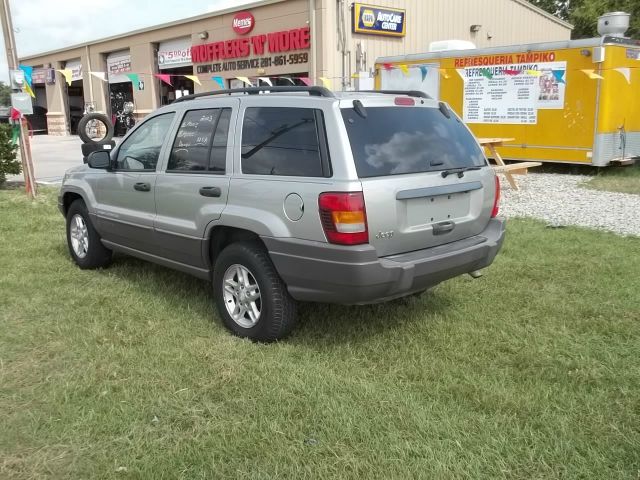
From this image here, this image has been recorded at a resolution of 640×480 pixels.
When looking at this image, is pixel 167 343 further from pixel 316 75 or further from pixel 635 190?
pixel 316 75

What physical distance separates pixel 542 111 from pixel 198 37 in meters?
14.7

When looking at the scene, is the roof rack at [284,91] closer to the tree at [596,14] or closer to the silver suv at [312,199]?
the silver suv at [312,199]

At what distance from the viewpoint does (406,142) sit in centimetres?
407

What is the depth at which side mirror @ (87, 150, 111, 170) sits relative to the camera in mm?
5453

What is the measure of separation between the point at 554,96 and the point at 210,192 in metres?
9.96

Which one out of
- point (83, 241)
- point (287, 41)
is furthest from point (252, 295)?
point (287, 41)

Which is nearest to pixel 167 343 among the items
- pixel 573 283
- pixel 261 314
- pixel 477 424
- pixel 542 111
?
pixel 261 314

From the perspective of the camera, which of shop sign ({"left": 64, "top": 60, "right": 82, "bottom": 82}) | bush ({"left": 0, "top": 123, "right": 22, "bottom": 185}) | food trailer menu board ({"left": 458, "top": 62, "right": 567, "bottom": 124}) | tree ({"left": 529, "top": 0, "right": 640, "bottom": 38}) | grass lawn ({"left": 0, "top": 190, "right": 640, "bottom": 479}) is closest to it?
grass lawn ({"left": 0, "top": 190, "right": 640, "bottom": 479})

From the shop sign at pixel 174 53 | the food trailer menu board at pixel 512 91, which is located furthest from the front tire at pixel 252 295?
the shop sign at pixel 174 53

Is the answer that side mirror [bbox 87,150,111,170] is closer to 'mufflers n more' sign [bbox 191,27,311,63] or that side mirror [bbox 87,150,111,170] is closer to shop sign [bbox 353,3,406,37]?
'mufflers n more' sign [bbox 191,27,311,63]

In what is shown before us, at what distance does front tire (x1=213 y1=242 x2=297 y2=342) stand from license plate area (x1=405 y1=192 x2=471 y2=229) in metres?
0.97

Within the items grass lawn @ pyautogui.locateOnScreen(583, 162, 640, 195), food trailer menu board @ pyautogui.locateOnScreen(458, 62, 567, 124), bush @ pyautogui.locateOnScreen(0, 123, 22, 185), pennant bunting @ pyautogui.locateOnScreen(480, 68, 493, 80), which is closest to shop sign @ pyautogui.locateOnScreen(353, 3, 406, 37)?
food trailer menu board @ pyautogui.locateOnScreen(458, 62, 567, 124)

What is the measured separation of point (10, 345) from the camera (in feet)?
13.9

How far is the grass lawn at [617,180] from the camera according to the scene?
35.7ft
